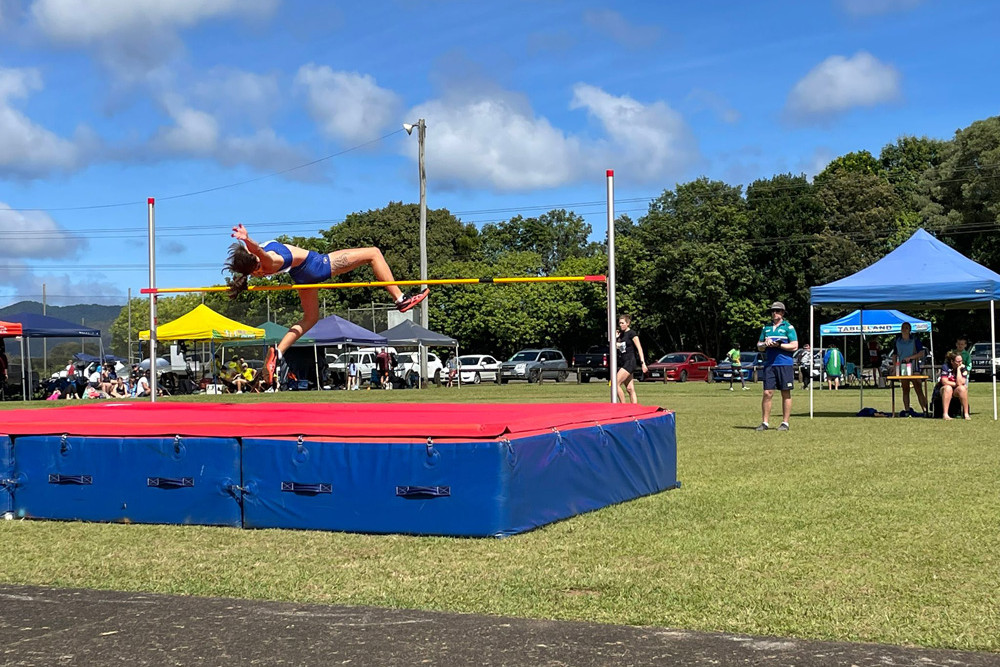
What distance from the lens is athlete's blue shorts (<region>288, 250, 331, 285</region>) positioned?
11.5 meters

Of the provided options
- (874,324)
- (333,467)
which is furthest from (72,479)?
(874,324)

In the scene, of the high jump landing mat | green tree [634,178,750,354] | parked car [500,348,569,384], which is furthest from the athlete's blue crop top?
green tree [634,178,750,354]

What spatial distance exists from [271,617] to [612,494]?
12.8 feet

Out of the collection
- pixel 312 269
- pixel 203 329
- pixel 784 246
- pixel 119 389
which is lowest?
pixel 119 389

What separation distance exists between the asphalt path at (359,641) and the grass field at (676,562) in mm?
194

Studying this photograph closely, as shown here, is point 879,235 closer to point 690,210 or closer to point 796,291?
point 796,291

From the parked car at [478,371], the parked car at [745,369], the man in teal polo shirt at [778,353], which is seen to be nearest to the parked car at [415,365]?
the parked car at [478,371]

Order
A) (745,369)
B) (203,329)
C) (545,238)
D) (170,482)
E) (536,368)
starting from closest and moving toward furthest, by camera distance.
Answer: (170,482) < (203,329) < (745,369) < (536,368) < (545,238)

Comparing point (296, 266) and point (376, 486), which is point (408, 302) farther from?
point (376, 486)

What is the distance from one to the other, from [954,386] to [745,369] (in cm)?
2348

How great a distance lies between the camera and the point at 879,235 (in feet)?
175

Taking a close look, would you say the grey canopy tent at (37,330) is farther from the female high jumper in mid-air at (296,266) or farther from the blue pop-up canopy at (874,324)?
the blue pop-up canopy at (874,324)

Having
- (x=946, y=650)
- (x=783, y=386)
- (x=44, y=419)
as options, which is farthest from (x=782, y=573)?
(x=783, y=386)

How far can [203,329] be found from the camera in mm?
29312
